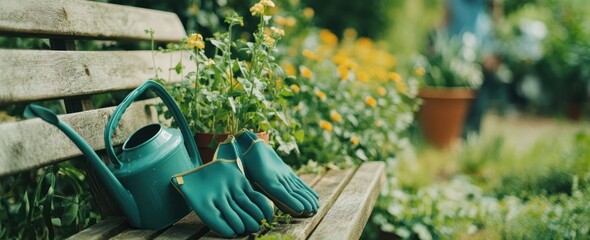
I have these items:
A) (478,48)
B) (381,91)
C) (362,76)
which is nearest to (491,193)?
(381,91)

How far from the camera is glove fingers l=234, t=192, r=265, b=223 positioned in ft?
Answer: 5.15

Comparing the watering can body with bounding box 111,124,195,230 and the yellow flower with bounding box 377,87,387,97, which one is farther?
the yellow flower with bounding box 377,87,387,97

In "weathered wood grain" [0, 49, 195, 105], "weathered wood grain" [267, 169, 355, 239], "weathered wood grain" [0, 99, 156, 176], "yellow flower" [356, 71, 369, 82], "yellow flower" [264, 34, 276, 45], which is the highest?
"yellow flower" [264, 34, 276, 45]

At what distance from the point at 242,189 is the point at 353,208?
1.24 feet

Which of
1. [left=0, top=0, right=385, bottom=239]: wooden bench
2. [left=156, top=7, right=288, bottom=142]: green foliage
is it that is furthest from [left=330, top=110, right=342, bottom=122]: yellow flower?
[left=156, top=7, right=288, bottom=142]: green foliage

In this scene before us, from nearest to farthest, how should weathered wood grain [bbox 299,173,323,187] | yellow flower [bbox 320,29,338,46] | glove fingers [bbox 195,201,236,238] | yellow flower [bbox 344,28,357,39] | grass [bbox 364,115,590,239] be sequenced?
glove fingers [bbox 195,201,236,238], weathered wood grain [bbox 299,173,323,187], grass [bbox 364,115,590,239], yellow flower [bbox 320,29,338,46], yellow flower [bbox 344,28,357,39]

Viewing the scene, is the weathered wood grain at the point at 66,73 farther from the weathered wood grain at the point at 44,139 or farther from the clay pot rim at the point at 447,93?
the clay pot rim at the point at 447,93

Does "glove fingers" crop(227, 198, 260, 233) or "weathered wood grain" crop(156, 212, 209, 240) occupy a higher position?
"glove fingers" crop(227, 198, 260, 233)

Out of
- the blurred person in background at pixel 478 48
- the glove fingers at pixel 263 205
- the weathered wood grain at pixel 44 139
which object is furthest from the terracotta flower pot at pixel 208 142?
the blurred person in background at pixel 478 48

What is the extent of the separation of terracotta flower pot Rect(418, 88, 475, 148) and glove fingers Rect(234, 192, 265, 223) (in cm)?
362

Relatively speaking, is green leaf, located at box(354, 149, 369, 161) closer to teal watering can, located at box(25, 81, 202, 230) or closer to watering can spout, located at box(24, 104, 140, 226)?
teal watering can, located at box(25, 81, 202, 230)

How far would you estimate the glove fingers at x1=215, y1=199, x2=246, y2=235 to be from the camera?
1515 mm

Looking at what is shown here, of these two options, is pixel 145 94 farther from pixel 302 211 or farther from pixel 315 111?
pixel 302 211

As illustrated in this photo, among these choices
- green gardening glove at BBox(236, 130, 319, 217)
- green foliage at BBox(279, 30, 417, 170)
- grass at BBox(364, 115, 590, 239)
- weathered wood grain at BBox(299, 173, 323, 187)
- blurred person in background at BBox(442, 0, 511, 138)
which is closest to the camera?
green gardening glove at BBox(236, 130, 319, 217)
